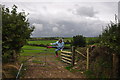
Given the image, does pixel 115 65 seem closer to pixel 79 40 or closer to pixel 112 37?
pixel 112 37

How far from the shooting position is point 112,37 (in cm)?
661

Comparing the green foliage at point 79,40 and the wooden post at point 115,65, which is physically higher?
the green foliage at point 79,40

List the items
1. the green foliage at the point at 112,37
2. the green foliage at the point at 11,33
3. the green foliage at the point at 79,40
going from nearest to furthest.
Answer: the green foliage at the point at 112,37
the green foliage at the point at 11,33
the green foliage at the point at 79,40

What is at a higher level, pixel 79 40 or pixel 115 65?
pixel 79 40

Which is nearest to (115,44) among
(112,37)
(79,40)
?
(112,37)

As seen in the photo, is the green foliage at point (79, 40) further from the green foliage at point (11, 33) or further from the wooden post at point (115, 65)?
the wooden post at point (115, 65)

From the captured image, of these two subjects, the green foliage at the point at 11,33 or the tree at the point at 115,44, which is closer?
the tree at the point at 115,44

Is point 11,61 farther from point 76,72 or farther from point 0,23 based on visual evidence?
point 76,72

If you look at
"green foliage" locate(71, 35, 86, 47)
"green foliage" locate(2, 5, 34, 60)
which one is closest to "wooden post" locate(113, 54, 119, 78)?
"green foliage" locate(2, 5, 34, 60)

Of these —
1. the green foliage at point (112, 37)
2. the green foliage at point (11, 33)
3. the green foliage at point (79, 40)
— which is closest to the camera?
the green foliage at point (112, 37)

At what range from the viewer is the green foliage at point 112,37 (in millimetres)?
6457

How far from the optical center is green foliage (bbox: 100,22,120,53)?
646 cm

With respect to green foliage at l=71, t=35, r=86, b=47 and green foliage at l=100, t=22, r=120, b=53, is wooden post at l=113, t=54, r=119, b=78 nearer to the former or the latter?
green foliage at l=100, t=22, r=120, b=53

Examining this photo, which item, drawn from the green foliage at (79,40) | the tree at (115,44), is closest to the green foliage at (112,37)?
the tree at (115,44)
